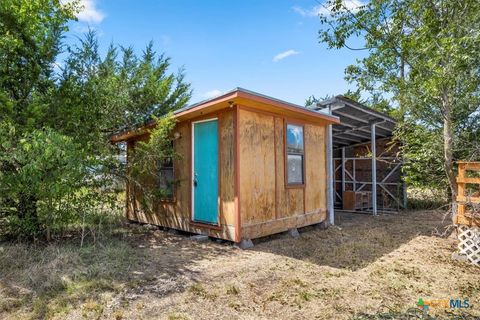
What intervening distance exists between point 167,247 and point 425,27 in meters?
5.27

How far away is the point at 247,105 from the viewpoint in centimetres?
479

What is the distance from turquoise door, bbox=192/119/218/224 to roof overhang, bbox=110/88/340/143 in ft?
1.02

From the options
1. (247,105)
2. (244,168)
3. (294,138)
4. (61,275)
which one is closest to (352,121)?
(294,138)

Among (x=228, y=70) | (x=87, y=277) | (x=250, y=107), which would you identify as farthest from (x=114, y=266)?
(x=228, y=70)

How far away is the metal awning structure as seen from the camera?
6.64 meters

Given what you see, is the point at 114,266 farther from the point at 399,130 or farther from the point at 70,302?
the point at 399,130

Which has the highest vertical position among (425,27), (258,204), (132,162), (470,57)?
(425,27)

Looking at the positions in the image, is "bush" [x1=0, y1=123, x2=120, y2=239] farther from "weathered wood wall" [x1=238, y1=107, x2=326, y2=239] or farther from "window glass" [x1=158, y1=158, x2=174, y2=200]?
"weathered wood wall" [x1=238, y1=107, x2=326, y2=239]

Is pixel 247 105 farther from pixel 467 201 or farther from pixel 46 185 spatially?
pixel 467 201

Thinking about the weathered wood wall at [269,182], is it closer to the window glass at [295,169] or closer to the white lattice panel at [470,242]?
the window glass at [295,169]

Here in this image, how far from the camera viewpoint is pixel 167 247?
15.9ft

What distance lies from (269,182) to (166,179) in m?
2.25

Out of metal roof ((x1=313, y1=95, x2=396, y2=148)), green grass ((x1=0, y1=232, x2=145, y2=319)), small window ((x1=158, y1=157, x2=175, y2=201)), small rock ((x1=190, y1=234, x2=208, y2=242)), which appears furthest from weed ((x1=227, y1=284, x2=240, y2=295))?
metal roof ((x1=313, y1=95, x2=396, y2=148))

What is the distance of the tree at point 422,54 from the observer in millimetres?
4098
